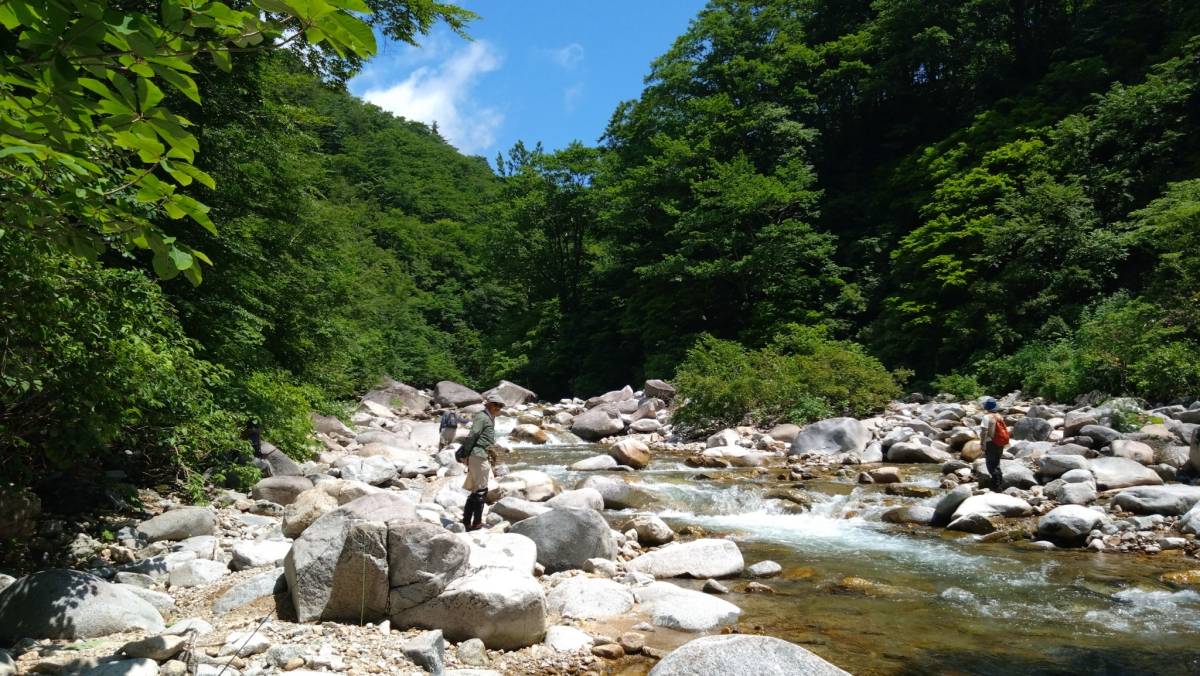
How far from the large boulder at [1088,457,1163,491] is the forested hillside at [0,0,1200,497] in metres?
4.68

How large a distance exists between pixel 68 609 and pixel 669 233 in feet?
84.2

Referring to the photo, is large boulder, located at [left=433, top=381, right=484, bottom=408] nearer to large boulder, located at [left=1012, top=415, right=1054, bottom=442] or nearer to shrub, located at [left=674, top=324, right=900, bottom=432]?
shrub, located at [left=674, top=324, right=900, bottom=432]

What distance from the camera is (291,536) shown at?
7.34 metres

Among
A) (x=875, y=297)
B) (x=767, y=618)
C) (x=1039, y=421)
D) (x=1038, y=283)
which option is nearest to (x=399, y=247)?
(x=875, y=297)

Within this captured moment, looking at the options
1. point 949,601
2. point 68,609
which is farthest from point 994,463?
point 68,609

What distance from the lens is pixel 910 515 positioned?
9.74 m

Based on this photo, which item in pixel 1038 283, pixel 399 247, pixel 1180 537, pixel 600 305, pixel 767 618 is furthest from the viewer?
pixel 399 247

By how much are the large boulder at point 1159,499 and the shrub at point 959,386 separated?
9.35m

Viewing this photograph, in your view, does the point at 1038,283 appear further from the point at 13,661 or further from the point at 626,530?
the point at 13,661

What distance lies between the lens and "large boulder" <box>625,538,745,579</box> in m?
7.51

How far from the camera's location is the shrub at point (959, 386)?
718 inches

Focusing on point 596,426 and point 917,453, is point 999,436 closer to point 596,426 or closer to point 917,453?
point 917,453

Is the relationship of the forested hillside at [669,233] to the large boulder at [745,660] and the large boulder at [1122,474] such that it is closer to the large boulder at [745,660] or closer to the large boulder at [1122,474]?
the large boulder at [745,660]

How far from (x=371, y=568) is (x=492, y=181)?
6842cm
